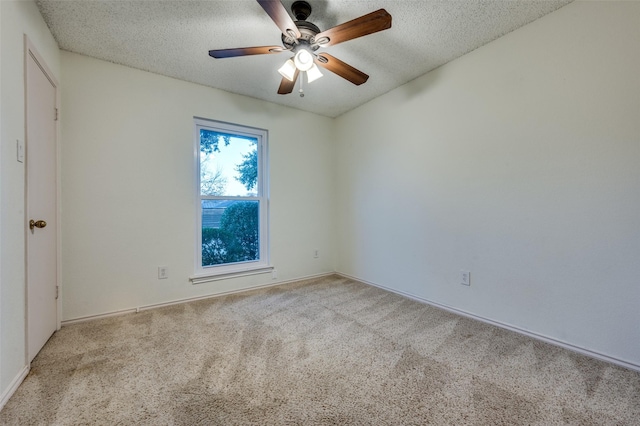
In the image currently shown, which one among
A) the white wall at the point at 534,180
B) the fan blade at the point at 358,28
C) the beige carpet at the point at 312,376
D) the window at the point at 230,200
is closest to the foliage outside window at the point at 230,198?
the window at the point at 230,200

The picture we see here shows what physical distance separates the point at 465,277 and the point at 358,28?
2228 millimetres

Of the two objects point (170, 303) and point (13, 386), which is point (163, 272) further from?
point (13, 386)

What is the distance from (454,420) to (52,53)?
12.2ft

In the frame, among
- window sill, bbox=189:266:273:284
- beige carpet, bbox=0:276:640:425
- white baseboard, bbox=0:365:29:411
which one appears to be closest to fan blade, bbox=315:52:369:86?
beige carpet, bbox=0:276:640:425

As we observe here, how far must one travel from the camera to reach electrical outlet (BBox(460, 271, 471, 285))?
2.49 meters

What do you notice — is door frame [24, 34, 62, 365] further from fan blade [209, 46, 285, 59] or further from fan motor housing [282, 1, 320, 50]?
fan motor housing [282, 1, 320, 50]

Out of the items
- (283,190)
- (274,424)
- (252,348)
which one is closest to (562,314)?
(274,424)

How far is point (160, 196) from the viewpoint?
2.79m

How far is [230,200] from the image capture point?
3.29 meters

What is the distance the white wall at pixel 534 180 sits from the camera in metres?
1.72

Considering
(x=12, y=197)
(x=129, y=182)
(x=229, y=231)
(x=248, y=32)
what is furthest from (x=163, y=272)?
(x=248, y=32)

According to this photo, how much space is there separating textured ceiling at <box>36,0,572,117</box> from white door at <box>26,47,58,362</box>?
0.51 metres

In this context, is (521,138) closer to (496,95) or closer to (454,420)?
(496,95)

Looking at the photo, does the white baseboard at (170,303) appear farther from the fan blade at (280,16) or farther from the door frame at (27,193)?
the fan blade at (280,16)
